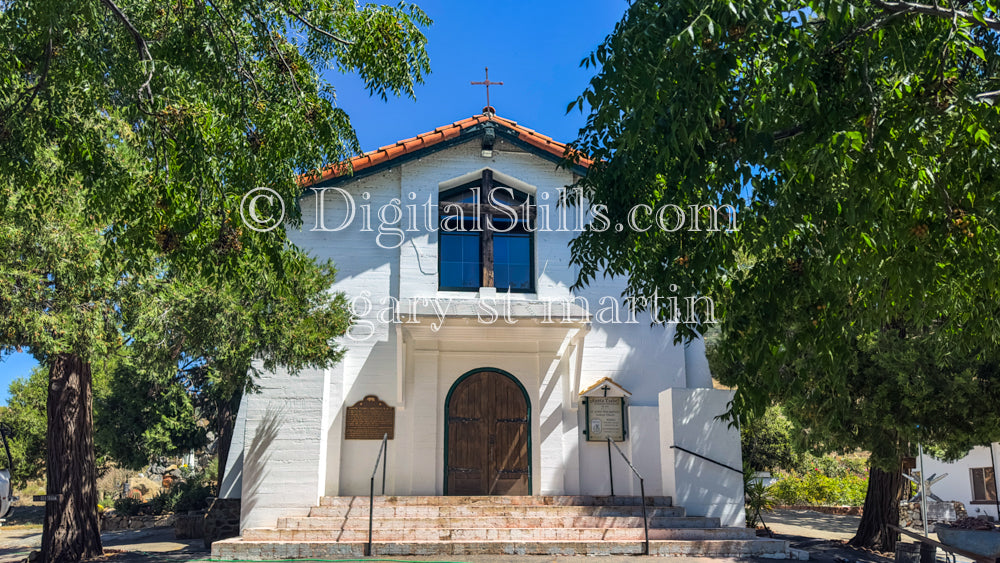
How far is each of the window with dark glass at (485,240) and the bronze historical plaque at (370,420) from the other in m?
2.44

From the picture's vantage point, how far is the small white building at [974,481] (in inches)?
891

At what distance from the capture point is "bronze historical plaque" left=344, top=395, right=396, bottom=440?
13.1 metres

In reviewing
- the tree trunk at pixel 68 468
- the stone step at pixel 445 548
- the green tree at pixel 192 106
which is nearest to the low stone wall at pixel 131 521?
the tree trunk at pixel 68 468

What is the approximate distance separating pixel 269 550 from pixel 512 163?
8.17 metres

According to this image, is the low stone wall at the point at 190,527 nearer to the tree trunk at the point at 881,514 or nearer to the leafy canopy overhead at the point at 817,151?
the tree trunk at the point at 881,514

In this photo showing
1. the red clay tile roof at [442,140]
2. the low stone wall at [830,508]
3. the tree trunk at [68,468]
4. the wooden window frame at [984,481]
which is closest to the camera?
the tree trunk at [68,468]

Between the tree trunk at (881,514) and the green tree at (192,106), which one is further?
the tree trunk at (881,514)

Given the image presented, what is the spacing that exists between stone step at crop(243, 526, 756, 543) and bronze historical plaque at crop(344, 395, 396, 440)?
2.47m

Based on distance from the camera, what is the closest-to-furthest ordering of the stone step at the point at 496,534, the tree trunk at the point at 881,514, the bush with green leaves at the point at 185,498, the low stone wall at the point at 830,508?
the stone step at the point at 496,534, the tree trunk at the point at 881,514, the bush with green leaves at the point at 185,498, the low stone wall at the point at 830,508

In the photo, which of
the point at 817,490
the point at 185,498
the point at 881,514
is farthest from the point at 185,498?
the point at 817,490

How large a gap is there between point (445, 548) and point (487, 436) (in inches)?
148

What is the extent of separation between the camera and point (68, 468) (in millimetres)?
12758

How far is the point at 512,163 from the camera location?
14.9 metres

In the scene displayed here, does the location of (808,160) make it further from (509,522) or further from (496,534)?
(509,522)
